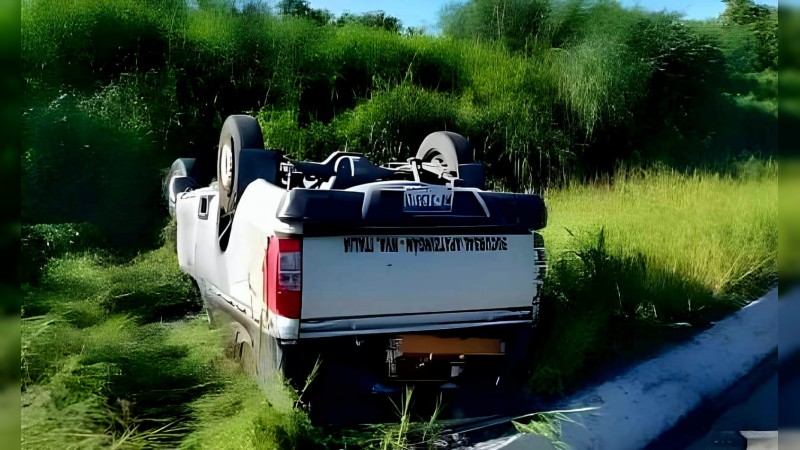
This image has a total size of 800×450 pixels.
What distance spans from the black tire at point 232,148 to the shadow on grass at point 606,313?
2.38 metres

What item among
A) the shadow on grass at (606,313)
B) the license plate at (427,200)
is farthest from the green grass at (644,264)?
the license plate at (427,200)

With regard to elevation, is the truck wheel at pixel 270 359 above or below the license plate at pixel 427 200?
below

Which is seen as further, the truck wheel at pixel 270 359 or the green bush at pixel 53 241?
the green bush at pixel 53 241

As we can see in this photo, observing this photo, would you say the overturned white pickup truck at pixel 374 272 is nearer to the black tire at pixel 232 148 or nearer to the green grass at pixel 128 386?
the black tire at pixel 232 148

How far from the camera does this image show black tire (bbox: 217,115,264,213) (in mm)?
4242

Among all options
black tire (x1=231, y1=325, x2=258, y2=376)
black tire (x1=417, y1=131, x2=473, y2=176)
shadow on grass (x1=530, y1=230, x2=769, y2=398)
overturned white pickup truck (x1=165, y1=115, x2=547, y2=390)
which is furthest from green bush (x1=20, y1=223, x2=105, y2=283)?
shadow on grass (x1=530, y1=230, x2=769, y2=398)

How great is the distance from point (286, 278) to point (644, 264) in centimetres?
435

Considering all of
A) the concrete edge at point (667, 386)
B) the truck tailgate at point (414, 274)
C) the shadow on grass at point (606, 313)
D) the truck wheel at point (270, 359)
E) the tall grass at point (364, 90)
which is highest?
the tall grass at point (364, 90)

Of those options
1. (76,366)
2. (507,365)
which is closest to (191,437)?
(76,366)

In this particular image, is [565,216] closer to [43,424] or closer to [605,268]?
[605,268]

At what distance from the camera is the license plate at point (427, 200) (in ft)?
11.9

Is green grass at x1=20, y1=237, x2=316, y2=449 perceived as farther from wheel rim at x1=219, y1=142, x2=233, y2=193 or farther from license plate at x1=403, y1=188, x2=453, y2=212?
license plate at x1=403, y1=188, x2=453, y2=212

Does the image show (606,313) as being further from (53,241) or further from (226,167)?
(53,241)

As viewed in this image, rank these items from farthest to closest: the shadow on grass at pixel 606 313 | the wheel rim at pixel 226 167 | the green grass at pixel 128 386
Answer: the shadow on grass at pixel 606 313
the wheel rim at pixel 226 167
the green grass at pixel 128 386
